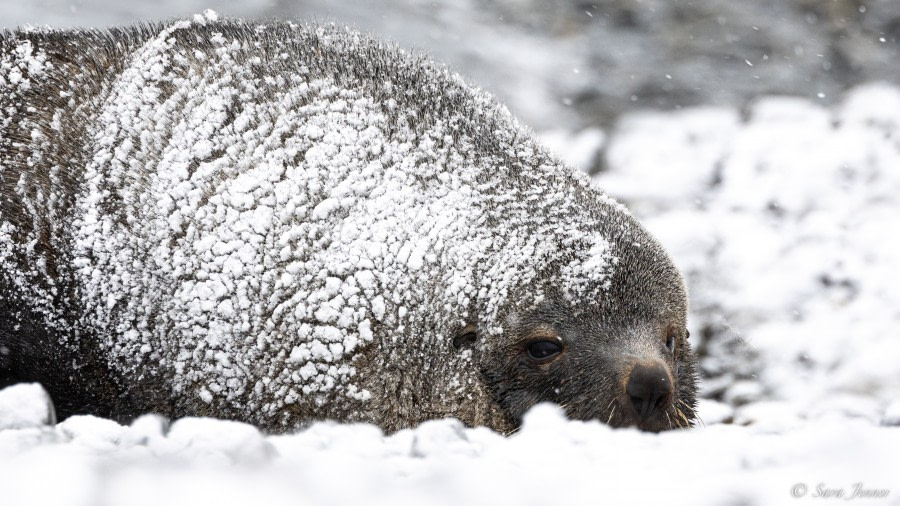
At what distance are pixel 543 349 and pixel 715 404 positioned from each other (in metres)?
2.24

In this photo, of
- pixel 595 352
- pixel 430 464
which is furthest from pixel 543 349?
pixel 430 464

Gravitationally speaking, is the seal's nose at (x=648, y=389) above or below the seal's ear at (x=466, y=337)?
below

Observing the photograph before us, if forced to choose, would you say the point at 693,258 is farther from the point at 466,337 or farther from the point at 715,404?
the point at 466,337

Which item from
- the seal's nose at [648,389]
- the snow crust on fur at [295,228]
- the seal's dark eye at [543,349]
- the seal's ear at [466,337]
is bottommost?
the seal's nose at [648,389]

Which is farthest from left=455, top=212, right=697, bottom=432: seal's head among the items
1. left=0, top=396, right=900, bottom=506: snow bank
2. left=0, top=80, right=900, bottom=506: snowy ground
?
left=0, top=396, right=900, bottom=506: snow bank

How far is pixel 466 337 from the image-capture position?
130 inches

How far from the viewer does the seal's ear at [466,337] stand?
129 inches

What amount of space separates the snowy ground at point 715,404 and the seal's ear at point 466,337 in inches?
28.5

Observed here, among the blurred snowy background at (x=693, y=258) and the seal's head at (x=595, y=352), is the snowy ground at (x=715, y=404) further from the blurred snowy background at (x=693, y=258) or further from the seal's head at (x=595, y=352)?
the seal's head at (x=595, y=352)

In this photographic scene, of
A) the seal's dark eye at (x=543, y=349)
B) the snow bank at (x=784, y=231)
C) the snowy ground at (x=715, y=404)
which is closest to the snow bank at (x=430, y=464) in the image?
the snowy ground at (x=715, y=404)

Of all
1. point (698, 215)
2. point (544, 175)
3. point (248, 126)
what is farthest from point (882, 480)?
point (698, 215)

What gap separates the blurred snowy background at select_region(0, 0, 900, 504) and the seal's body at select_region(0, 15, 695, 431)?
0.60 m

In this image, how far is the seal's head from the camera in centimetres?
309

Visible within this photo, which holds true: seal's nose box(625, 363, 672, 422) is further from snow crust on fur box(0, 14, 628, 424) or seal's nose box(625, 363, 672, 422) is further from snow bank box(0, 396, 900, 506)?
snow bank box(0, 396, 900, 506)
